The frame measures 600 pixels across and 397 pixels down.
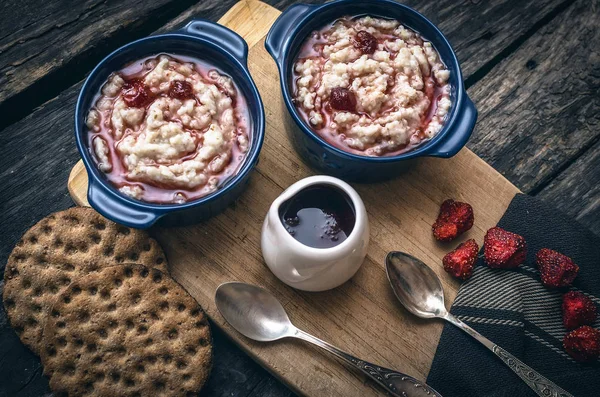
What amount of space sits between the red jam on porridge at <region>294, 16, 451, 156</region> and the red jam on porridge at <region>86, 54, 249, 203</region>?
1.03 feet

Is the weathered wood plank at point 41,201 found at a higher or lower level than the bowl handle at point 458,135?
lower

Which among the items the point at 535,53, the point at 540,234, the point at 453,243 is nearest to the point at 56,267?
the point at 453,243

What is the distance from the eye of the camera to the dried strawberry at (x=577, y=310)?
94.6 inches

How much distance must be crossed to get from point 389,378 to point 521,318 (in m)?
0.61

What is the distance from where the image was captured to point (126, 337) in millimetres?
2346

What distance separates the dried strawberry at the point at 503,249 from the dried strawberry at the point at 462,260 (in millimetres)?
57

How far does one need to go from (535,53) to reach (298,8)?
1.33 meters

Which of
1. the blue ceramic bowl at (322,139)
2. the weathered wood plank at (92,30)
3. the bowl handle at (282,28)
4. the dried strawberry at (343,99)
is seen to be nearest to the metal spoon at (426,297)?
the blue ceramic bowl at (322,139)

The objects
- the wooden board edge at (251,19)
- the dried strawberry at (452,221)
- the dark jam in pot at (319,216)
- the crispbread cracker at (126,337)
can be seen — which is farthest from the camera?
the wooden board edge at (251,19)

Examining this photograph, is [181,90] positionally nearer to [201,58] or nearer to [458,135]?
[201,58]

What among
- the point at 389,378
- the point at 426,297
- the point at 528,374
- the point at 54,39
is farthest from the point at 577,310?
the point at 54,39

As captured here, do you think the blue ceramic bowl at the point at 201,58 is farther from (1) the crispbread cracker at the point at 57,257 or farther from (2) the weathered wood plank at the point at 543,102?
(2) the weathered wood plank at the point at 543,102

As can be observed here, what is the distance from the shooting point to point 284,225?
2197mm

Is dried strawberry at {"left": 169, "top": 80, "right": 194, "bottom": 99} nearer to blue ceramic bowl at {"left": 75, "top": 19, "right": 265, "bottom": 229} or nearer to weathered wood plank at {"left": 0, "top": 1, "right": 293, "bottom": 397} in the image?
blue ceramic bowl at {"left": 75, "top": 19, "right": 265, "bottom": 229}
